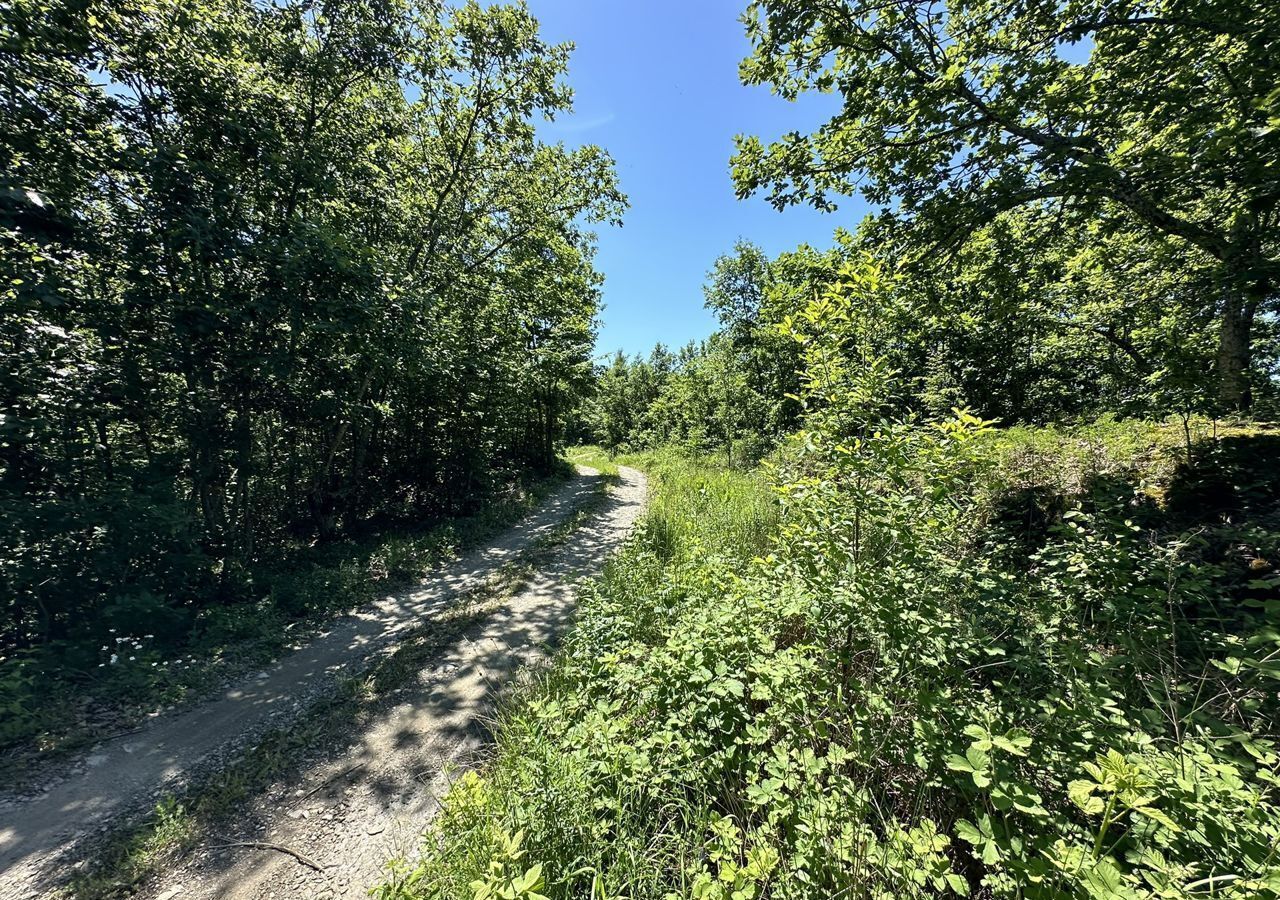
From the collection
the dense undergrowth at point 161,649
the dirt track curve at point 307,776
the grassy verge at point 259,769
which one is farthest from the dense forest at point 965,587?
the dense undergrowth at point 161,649

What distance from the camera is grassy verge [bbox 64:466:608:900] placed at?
2744 mm

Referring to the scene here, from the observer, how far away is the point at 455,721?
161 inches

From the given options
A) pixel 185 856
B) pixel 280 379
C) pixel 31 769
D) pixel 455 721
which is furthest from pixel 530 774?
pixel 280 379

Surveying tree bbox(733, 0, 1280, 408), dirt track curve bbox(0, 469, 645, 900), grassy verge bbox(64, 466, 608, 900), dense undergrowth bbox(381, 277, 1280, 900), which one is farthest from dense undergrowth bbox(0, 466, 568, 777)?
tree bbox(733, 0, 1280, 408)

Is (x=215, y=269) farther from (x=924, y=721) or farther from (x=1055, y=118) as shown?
(x=1055, y=118)

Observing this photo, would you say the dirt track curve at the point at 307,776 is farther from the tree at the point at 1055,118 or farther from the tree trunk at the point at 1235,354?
the tree trunk at the point at 1235,354

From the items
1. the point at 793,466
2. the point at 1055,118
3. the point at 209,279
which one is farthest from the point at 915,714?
the point at 209,279

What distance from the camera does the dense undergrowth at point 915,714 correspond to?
172 centimetres

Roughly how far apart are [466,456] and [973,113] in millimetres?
11915

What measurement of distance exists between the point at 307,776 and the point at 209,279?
600 cm

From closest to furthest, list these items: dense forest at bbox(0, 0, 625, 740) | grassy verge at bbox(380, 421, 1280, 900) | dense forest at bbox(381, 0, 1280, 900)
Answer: grassy verge at bbox(380, 421, 1280, 900)
dense forest at bbox(381, 0, 1280, 900)
dense forest at bbox(0, 0, 625, 740)

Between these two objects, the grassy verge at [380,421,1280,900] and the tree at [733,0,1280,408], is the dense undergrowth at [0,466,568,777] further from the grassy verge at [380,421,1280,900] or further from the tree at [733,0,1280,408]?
the tree at [733,0,1280,408]

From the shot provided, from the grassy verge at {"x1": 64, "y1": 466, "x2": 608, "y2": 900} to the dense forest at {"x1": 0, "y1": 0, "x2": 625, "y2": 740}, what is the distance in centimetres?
196

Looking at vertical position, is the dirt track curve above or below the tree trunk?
below
